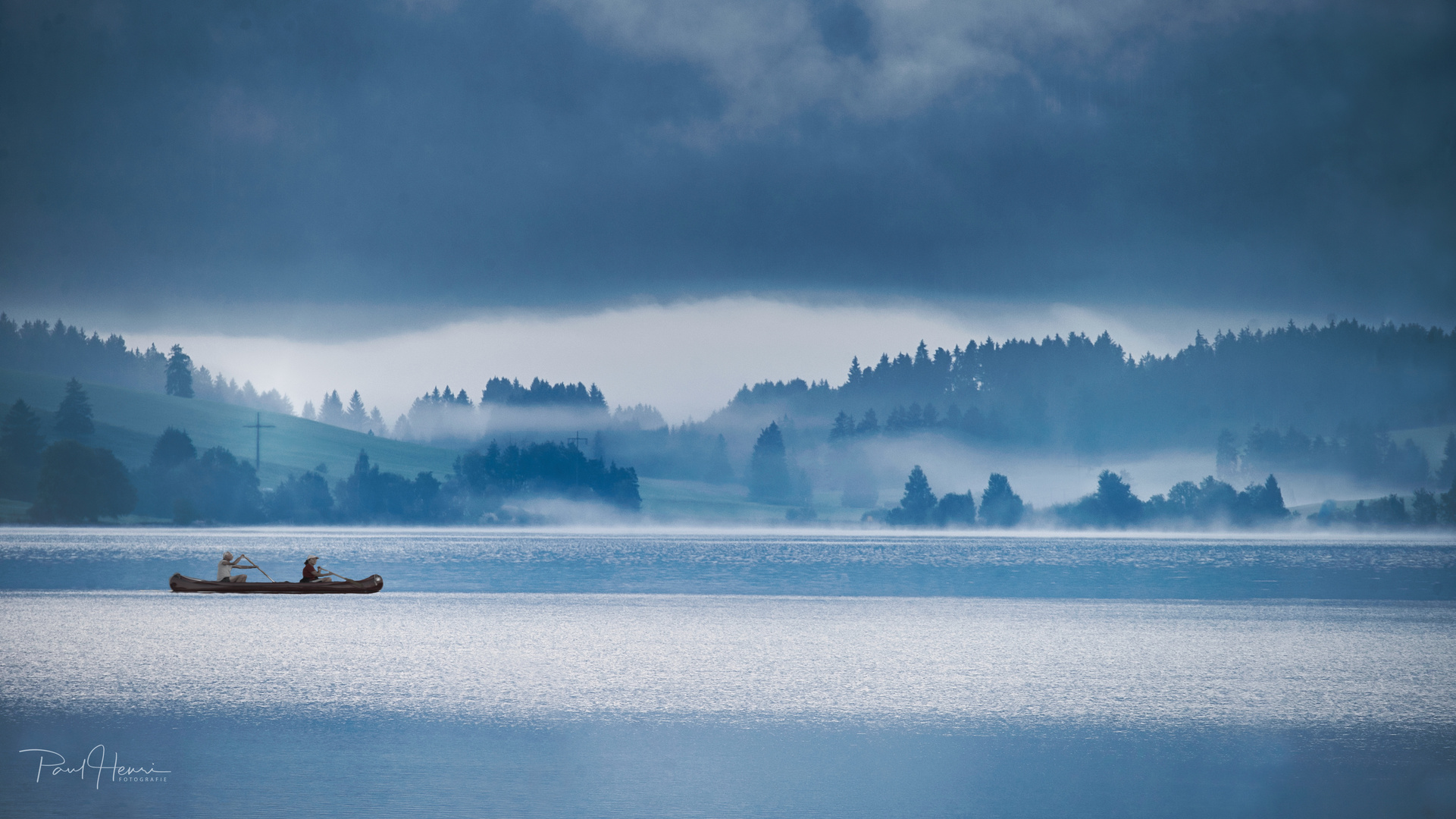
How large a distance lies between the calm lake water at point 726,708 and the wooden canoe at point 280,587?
Result: 1314 millimetres

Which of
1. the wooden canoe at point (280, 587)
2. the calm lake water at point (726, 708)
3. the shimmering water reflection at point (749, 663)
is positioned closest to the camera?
the calm lake water at point (726, 708)

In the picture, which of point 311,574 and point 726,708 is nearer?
point 726,708

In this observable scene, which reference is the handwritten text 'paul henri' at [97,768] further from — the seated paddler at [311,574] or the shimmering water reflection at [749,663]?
the seated paddler at [311,574]

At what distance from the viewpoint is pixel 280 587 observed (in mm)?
66812

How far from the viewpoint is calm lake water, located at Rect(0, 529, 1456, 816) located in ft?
74.6

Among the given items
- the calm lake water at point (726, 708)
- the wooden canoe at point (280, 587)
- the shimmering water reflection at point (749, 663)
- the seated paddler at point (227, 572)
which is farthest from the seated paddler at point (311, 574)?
the shimmering water reflection at point (749, 663)

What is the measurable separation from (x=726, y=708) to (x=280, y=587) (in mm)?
42325

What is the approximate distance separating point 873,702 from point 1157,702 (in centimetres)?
752

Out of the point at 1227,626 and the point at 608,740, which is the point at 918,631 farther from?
the point at 608,740

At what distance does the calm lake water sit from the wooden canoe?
1314 millimetres

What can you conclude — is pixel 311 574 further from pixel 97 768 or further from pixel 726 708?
pixel 97 768

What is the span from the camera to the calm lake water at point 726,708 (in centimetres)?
2275

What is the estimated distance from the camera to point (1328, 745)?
1073 inches

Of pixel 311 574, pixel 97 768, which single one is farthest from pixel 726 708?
pixel 311 574
